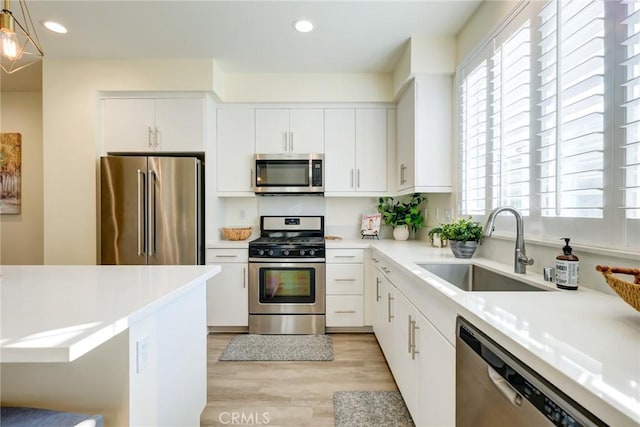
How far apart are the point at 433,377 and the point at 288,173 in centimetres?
231

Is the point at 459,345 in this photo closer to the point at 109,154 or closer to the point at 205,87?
the point at 205,87

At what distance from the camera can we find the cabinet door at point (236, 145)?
10.5 ft

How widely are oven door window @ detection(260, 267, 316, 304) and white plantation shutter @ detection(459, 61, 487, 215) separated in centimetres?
154

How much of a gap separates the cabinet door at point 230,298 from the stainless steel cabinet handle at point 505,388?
7.98ft

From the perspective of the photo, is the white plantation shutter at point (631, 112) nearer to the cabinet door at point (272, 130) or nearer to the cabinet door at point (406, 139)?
the cabinet door at point (406, 139)

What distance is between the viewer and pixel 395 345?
6.60 ft

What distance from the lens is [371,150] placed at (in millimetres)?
3211

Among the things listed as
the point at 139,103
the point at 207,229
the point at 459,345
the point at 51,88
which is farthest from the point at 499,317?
the point at 51,88

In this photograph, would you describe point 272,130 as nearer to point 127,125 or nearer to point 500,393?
point 127,125

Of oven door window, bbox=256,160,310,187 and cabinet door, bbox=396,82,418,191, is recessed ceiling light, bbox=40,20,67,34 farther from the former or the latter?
cabinet door, bbox=396,82,418,191

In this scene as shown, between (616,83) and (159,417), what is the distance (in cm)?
211

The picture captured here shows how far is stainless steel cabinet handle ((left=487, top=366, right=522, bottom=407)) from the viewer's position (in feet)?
2.39

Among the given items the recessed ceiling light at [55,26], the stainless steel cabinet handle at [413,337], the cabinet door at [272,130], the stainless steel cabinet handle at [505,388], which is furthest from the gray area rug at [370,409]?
the recessed ceiling light at [55,26]

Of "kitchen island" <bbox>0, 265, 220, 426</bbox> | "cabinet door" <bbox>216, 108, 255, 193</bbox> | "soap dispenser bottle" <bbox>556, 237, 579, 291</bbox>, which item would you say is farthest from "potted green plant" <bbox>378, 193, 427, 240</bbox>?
"kitchen island" <bbox>0, 265, 220, 426</bbox>
